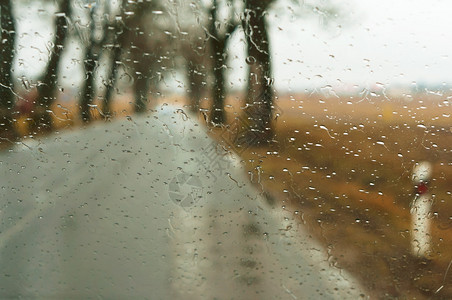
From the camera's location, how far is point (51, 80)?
3568mm

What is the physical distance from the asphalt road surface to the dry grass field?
0.42ft

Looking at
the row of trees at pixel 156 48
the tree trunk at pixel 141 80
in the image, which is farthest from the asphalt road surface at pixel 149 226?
the row of trees at pixel 156 48

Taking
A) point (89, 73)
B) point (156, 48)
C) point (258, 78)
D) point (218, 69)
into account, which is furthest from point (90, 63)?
A: point (258, 78)

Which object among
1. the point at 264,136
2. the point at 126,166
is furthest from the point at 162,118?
→ the point at 264,136

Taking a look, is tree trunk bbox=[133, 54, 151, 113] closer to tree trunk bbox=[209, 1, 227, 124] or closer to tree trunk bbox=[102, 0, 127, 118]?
tree trunk bbox=[102, 0, 127, 118]

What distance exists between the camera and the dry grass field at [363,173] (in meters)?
3.33

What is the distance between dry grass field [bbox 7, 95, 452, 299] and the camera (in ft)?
10.9

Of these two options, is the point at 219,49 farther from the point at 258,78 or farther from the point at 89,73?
the point at 89,73

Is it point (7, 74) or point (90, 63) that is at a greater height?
point (90, 63)

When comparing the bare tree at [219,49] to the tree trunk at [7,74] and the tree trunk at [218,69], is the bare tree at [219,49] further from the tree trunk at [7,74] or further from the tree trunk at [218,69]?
the tree trunk at [7,74]

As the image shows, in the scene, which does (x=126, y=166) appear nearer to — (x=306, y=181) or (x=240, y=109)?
(x=240, y=109)

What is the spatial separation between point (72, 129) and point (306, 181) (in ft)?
5.46

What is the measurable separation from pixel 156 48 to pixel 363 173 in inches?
63.5

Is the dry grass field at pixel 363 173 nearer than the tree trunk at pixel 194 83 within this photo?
Yes
